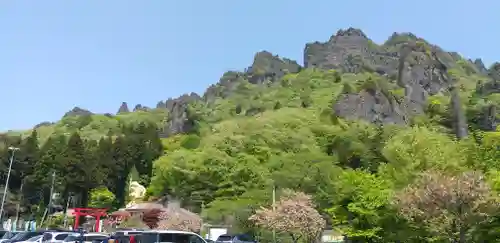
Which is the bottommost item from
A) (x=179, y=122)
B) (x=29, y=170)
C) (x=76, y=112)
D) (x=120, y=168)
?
(x=29, y=170)

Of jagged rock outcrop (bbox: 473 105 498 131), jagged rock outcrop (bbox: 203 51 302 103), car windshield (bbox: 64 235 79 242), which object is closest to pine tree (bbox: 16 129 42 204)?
car windshield (bbox: 64 235 79 242)

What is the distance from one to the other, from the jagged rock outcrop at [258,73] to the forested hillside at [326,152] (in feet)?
2.66

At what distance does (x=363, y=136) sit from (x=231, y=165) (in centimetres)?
2046

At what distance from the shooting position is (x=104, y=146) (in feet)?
259

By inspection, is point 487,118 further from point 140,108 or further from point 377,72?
point 140,108

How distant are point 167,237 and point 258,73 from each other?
146710 millimetres

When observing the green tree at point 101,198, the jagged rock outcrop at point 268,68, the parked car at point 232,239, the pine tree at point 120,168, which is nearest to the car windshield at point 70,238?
the parked car at point 232,239

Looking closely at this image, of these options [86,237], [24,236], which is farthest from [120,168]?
[86,237]

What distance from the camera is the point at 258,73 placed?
6590 inches

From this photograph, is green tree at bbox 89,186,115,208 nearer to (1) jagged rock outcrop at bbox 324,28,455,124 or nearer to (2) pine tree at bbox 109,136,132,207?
(2) pine tree at bbox 109,136,132,207

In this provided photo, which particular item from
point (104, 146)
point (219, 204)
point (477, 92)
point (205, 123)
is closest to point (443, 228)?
point (219, 204)

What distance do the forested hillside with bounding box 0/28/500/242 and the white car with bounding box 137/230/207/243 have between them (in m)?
9.72

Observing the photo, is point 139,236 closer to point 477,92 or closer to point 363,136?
point 363,136

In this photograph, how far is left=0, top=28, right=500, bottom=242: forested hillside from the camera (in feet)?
87.3
